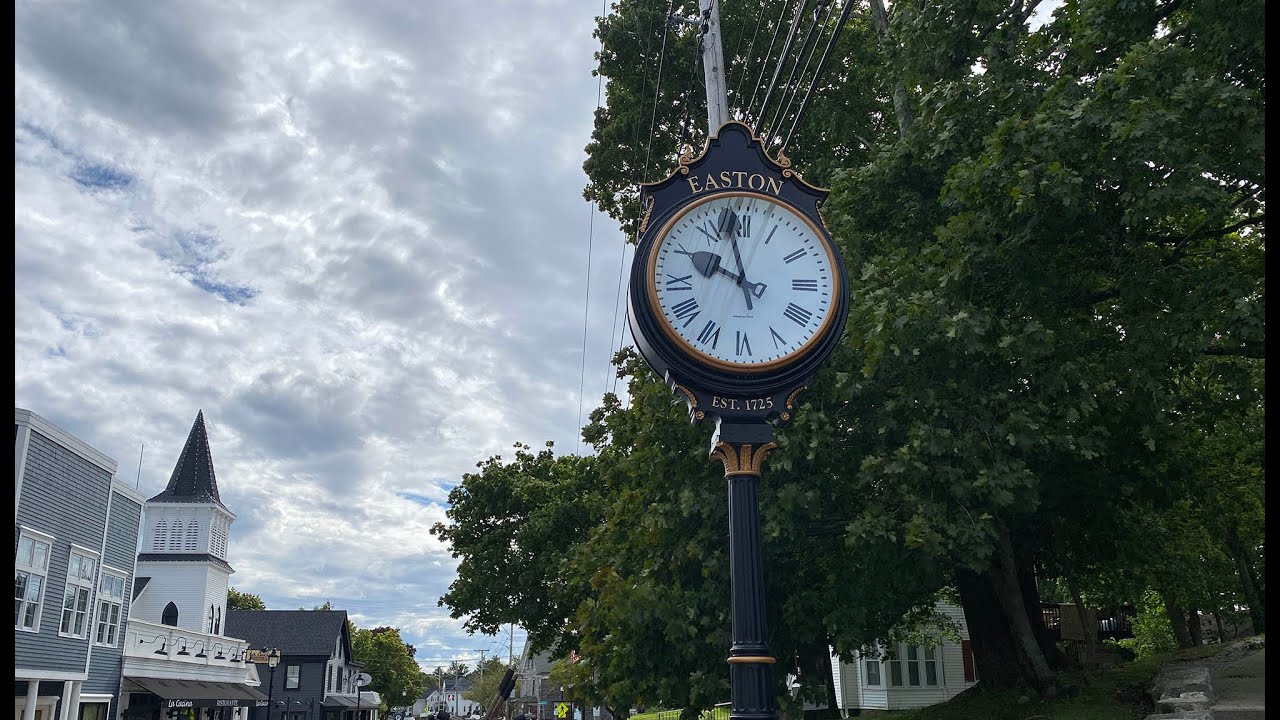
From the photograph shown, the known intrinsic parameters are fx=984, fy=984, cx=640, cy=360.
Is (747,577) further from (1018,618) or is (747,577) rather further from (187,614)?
(187,614)

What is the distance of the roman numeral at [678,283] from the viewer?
246 inches

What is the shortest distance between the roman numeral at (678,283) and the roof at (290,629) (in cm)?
5843

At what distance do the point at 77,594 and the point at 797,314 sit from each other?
25998 mm

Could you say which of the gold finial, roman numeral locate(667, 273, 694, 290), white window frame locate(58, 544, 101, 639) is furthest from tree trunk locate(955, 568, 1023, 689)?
white window frame locate(58, 544, 101, 639)

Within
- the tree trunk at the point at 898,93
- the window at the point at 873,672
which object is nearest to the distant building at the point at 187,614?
the window at the point at 873,672

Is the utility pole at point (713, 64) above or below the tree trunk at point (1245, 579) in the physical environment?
above

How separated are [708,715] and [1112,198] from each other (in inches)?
421

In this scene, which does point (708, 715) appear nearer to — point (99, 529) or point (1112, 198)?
point (1112, 198)

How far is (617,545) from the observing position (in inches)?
680

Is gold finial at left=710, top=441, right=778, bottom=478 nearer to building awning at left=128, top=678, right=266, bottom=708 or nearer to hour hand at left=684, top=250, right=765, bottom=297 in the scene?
hour hand at left=684, top=250, right=765, bottom=297

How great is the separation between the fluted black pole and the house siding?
2233cm

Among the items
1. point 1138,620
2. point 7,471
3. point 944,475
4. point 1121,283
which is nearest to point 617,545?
point 944,475

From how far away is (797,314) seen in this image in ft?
20.8

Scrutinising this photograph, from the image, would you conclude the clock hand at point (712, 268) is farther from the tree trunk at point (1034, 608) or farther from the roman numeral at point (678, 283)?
the tree trunk at point (1034, 608)
